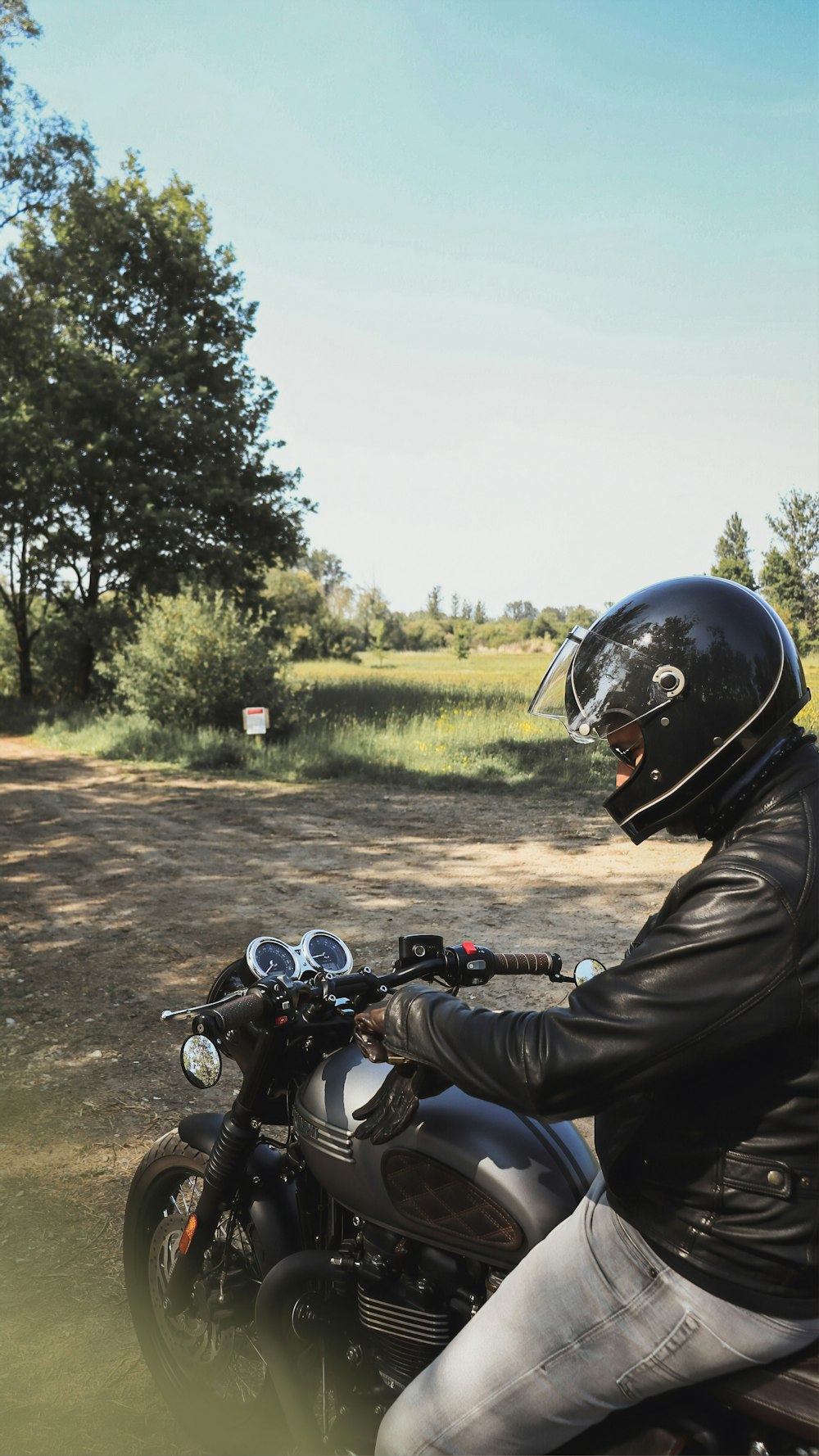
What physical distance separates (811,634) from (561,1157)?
13692 millimetres

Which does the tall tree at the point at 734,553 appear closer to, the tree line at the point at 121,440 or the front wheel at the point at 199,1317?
the tree line at the point at 121,440

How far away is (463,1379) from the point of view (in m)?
1.77

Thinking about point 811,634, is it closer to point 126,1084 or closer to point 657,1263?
point 126,1084

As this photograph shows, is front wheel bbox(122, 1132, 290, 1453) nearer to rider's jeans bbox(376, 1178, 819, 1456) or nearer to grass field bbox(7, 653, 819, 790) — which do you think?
rider's jeans bbox(376, 1178, 819, 1456)

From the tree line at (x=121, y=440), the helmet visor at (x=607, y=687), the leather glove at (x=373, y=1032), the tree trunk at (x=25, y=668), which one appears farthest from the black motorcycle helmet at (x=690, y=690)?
the tree trunk at (x=25, y=668)

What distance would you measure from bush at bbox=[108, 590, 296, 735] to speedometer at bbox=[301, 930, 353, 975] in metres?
16.4

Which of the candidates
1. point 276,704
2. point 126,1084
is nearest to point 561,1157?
point 126,1084

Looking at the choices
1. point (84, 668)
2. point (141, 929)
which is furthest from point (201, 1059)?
point (84, 668)

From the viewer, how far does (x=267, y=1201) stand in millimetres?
2498

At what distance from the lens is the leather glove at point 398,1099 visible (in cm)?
191

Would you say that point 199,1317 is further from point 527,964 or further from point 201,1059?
point 527,964

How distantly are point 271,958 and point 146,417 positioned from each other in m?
27.3

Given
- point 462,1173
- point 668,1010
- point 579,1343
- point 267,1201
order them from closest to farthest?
1. point 668,1010
2. point 579,1343
3. point 462,1173
4. point 267,1201

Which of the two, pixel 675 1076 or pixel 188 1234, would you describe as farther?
pixel 188 1234
